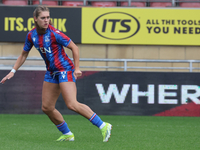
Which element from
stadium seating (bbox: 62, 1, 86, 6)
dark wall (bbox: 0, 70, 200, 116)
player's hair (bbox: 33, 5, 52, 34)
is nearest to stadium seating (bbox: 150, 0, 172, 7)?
stadium seating (bbox: 62, 1, 86, 6)

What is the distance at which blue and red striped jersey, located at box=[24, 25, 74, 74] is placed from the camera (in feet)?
14.6

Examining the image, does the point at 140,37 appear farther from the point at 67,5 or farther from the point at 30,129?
the point at 30,129

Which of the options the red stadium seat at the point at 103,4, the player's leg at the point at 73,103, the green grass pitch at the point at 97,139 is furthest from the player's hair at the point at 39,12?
the red stadium seat at the point at 103,4

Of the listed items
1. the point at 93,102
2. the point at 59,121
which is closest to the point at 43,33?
the point at 59,121

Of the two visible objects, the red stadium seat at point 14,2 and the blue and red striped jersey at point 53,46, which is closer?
the blue and red striped jersey at point 53,46

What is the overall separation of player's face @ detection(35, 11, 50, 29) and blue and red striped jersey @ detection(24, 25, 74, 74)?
0.51ft

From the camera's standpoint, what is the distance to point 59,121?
15.7ft

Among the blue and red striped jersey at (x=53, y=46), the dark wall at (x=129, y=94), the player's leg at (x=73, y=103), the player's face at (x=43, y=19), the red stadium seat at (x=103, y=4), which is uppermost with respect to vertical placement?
the red stadium seat at (x=103, y=4)

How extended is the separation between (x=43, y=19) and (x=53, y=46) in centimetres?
39

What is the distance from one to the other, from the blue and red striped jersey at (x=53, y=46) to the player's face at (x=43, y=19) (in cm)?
15

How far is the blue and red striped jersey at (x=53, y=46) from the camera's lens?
444cm

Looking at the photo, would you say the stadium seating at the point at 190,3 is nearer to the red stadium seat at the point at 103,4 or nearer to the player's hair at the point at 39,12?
the red stadium seat at the point at 103,4

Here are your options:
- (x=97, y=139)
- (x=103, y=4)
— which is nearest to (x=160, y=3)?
(x=103, y=4)

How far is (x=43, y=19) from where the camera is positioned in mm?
4305
